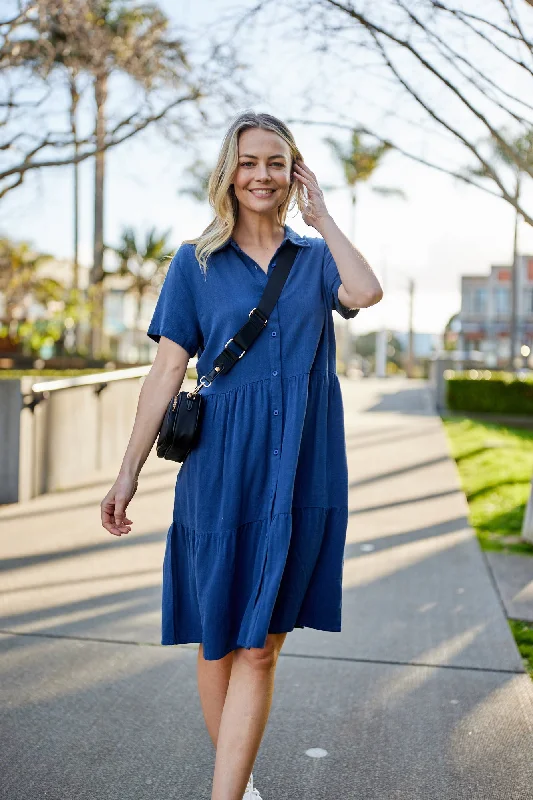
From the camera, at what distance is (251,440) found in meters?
2.45

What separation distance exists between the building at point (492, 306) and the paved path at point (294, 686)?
56.7 metres

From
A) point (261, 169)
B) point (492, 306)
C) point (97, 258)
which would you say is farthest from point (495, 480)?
point (492, 306)

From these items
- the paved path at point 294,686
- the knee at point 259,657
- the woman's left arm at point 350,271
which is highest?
the woman's left arm at point 350,271

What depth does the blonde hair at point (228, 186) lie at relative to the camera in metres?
2.52

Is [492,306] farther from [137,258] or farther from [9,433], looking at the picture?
[9,433]

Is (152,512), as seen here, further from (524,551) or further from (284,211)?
(284,211)

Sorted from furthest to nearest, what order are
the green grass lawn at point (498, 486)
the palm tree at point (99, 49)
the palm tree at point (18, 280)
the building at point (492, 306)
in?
the building at point (492, 306)
the palm tree at point (18, 280)
the palm tree at point (99, 49)
the green grass lawn at point (498, 486)

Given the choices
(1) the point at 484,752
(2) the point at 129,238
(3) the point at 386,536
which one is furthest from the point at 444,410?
(2) the point at 129,238

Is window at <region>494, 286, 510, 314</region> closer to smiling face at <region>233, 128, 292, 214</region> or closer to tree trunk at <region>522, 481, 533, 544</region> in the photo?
tree trunk at <region>522, 481, 533, 544</region>

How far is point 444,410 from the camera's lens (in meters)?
20.7

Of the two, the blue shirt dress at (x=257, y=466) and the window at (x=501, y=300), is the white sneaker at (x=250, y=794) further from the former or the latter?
the window at (x=501, y=300)

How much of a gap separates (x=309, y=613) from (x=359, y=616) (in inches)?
93.7

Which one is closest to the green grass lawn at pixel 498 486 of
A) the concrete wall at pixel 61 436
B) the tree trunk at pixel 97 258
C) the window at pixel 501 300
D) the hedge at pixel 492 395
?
the concrete wall at pixel 61 436

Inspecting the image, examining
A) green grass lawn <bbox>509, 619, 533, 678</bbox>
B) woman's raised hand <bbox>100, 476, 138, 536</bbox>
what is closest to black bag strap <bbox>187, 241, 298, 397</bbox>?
woman's raised hand <bbox>100, 476, 138, 536</bbox>
